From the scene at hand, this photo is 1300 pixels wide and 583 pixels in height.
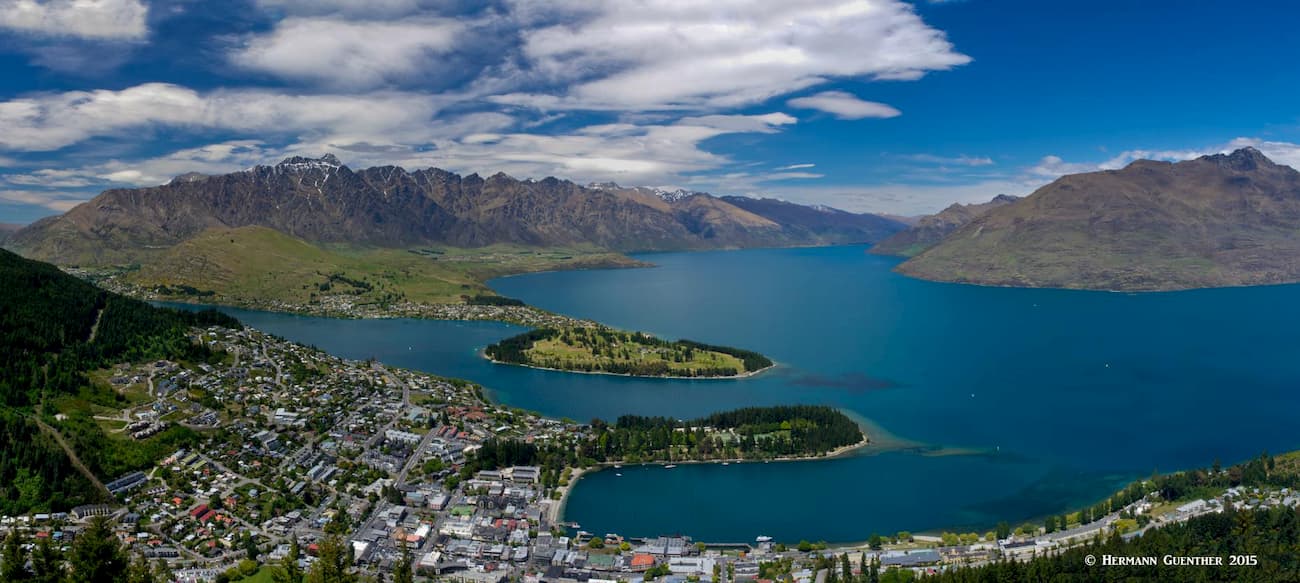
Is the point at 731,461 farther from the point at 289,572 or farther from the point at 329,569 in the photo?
the point at 329,569

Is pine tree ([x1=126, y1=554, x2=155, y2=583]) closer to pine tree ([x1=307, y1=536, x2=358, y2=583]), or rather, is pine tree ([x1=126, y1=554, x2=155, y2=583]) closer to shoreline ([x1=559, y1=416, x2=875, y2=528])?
pine tree ([x1=307, y1=536, x2=358, y2=583])

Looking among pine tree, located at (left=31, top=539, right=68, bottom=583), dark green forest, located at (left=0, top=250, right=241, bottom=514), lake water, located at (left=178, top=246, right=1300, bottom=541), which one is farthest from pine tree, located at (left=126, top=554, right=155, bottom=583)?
lake water, located at (left=178, top=246, right=1300, bottom=541)

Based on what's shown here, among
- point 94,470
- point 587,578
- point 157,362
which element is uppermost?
point 157,362

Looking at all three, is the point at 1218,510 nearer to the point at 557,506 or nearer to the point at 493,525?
the point at 557,506

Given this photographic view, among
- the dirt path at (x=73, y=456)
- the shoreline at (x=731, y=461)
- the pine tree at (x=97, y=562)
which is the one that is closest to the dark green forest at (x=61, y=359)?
the dirt path at (x=73, y=456)

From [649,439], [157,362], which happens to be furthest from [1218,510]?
[157,362]
